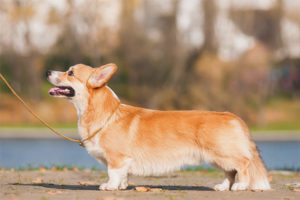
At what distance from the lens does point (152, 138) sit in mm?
5664

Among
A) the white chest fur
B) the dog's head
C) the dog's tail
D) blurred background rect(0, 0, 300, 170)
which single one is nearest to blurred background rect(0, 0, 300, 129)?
blurred background rect(0, 0, 300, 170)

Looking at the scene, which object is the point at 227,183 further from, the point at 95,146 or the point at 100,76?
the point at 100,76

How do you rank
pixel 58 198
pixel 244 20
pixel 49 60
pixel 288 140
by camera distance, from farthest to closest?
pixel 49 60
pixel 244 20
pixel 288 140
pixel 58 198

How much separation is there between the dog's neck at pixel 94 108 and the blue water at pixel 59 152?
8.60 meters

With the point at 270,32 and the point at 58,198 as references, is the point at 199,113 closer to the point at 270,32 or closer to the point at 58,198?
the point at 58,198

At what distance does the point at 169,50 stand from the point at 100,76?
77.5 feet

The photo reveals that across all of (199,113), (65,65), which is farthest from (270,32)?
(199,113)

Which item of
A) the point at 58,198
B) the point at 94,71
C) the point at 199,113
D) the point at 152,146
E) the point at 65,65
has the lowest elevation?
the point at 65,65

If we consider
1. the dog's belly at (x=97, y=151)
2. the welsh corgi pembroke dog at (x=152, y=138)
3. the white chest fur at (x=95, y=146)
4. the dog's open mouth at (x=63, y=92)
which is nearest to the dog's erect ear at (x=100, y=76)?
the welsh corgi pembroke dog at (x=152, y=138)

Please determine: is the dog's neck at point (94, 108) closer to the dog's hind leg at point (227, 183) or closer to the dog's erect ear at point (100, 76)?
the dog's erect ear at point (100, 76)

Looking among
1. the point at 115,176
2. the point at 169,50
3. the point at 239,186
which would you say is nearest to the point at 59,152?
the point at 115,176

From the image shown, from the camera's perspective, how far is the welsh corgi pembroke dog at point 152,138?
5531mm

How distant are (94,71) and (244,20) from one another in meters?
23.9

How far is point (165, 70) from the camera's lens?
97.6ft
